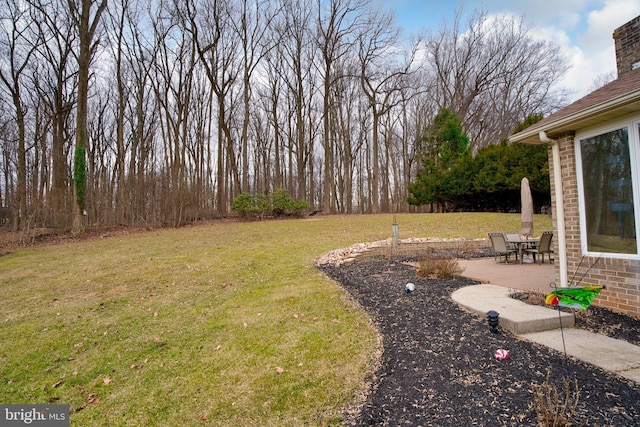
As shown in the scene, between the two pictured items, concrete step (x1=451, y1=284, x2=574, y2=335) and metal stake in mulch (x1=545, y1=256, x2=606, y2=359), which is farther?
concrete step (x1=451, y1=284, x2=574, y2=335)

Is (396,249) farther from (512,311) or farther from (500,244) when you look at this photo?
(512,311)

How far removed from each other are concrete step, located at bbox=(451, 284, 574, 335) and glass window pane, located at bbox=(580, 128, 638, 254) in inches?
46.3

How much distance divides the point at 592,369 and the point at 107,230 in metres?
17.5

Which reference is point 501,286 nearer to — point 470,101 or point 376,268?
point 376,268

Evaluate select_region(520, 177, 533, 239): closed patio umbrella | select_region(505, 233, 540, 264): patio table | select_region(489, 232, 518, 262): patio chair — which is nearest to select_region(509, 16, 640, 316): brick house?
select_region(489, 232, 518, 262): patio chair

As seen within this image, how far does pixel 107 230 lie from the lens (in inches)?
602

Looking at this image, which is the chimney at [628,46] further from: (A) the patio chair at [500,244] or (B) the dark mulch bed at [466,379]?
(B) the dark mulch bed at [466,379]

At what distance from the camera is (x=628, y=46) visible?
525 cm

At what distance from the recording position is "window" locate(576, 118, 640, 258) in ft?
12.6

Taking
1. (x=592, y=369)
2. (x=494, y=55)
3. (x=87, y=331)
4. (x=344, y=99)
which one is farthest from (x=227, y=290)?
(x=494, y=55)

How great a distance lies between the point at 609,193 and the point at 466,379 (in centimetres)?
318

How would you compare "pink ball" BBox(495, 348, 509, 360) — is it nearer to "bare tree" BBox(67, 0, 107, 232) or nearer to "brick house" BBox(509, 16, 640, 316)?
→ "brick house" BBox(509, 16, 640, 316)

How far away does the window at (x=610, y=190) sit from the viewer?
12.6 feet

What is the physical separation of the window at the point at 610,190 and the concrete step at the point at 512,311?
1158 millimetres
